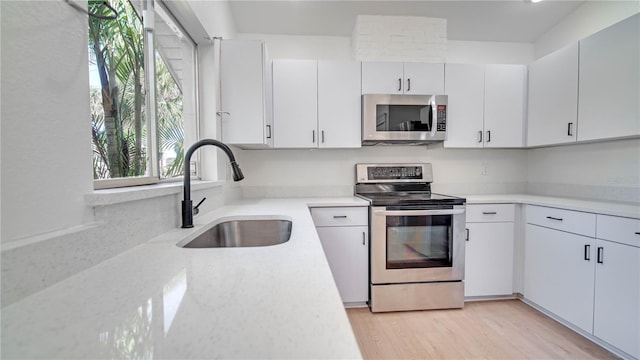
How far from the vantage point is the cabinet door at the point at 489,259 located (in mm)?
2273

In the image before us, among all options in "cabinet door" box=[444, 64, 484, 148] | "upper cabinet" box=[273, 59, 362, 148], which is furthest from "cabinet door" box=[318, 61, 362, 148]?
"cabinet door" box=[444, 64, 484, 148]

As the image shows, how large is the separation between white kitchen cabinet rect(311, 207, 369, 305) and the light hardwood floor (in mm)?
206

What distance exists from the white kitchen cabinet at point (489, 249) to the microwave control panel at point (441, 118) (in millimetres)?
734

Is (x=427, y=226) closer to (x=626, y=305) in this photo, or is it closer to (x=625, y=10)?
(x=626, y=305)

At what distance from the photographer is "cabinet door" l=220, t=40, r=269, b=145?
6.25 ft

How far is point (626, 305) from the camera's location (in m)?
1.59

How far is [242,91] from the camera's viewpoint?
1.93 metres

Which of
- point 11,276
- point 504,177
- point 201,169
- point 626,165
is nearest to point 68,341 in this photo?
point 11,276

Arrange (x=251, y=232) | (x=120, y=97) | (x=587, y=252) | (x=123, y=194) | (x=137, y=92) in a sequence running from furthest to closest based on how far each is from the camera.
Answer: (x=587, y=252) → (x=251, y=232) → (x=137, y=92) → (x=120, y=97) → (x=123, y=194)

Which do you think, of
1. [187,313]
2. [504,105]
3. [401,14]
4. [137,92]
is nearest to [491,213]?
[504,105]

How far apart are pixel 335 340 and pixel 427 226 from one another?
1.98 m

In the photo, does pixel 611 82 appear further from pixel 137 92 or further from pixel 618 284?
pixel 137 92

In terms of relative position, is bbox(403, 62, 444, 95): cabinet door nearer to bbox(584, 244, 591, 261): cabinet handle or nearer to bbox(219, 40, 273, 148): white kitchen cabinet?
bbox(219, 40, 273, 148): white kitchen cabinet

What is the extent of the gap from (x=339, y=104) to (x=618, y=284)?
89.2 inches
